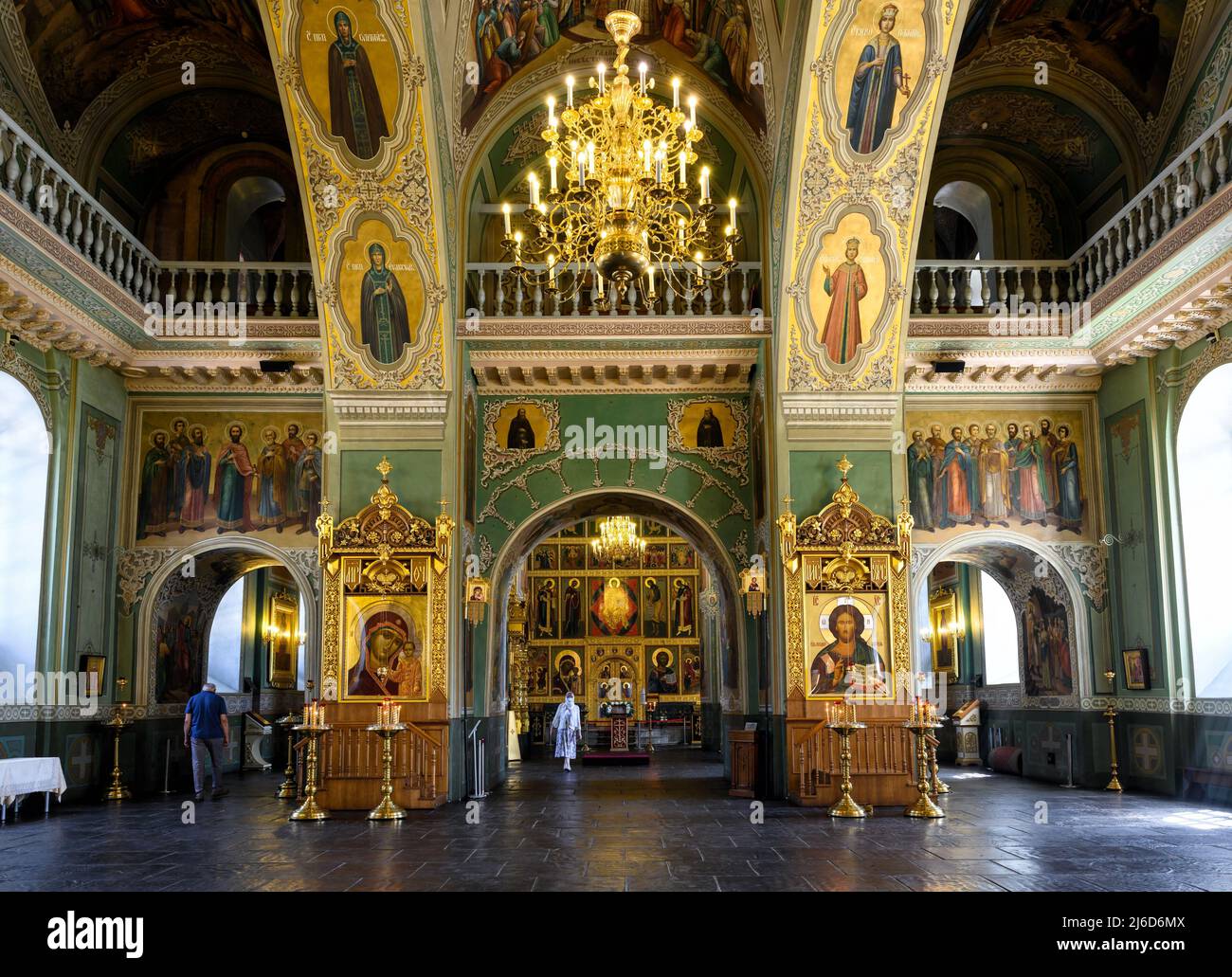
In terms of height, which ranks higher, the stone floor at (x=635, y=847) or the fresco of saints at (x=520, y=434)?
the fresco of saints at (x=520, y=434)

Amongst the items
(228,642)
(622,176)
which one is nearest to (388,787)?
(622,176)

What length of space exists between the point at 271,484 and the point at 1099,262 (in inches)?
440

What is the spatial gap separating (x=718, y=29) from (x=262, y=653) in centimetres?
1385

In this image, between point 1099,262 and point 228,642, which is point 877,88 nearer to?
point 1099,262

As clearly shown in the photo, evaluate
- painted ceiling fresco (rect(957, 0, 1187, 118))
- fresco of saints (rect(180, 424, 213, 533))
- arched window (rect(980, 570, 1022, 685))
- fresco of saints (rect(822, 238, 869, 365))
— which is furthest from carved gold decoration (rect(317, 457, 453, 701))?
arched window (rect(980, 570, 1022, 685))

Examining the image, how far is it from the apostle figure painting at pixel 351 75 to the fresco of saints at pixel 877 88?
16.4 ft

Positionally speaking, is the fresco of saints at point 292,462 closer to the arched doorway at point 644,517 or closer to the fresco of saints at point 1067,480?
the arched doorway at point 644,517

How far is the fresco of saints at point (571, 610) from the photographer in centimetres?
2588

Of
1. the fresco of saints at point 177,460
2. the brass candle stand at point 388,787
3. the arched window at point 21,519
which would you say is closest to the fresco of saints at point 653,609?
the fresco of saints at point 177,460

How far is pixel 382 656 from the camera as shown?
1288cm

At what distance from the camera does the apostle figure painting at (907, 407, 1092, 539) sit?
48.6 feet

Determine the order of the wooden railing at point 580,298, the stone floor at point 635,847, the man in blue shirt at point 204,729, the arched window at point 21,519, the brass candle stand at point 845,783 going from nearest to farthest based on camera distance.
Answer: the stone floor at point 635,847 → the brass candle stand at point 845,783 → the arched window at point 21,519 → the man in blue shirt at point 204,729 → the wooden railing at point 580,298
